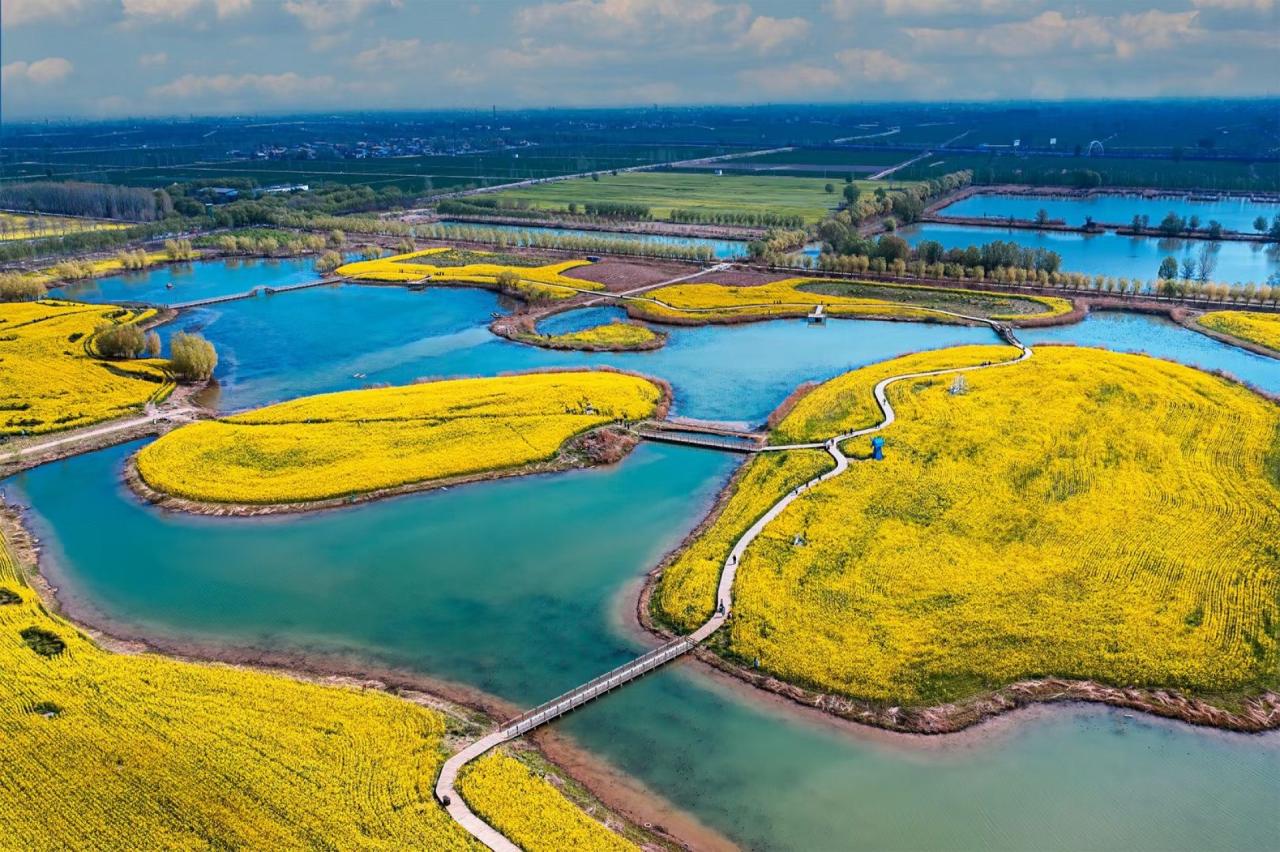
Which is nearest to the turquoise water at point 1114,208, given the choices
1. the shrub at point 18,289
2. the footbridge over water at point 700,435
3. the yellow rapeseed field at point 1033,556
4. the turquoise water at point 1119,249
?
the turquoise water at point 1119,249

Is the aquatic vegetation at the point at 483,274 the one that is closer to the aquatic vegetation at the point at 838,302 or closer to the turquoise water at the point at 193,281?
the turquoise water at the point at 193,281

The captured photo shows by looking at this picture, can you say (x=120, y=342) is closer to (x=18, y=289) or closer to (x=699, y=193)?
(x=18, y=289)

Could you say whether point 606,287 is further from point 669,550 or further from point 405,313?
point 669,550

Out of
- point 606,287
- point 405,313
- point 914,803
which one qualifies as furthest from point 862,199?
point 914,803

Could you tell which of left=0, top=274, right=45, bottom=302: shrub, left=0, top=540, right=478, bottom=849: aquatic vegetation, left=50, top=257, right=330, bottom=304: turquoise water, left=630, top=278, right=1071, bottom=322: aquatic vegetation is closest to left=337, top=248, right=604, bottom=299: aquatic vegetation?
left=50, top=257, right=330, bottom=304: turquoise water

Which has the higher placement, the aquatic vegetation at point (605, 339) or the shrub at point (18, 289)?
the shrub at point (18, 289)

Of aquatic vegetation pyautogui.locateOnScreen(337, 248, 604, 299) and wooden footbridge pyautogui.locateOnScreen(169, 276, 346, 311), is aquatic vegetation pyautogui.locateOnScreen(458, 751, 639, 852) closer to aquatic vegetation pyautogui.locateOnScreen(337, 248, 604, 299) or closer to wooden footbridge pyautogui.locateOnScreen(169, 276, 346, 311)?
aquatic vegetation pyautogui.locateOnScreen(337, 248, 604, 299)

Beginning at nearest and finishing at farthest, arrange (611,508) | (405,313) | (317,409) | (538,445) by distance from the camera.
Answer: (611,508), (538,445), (317,409), (405,313)
